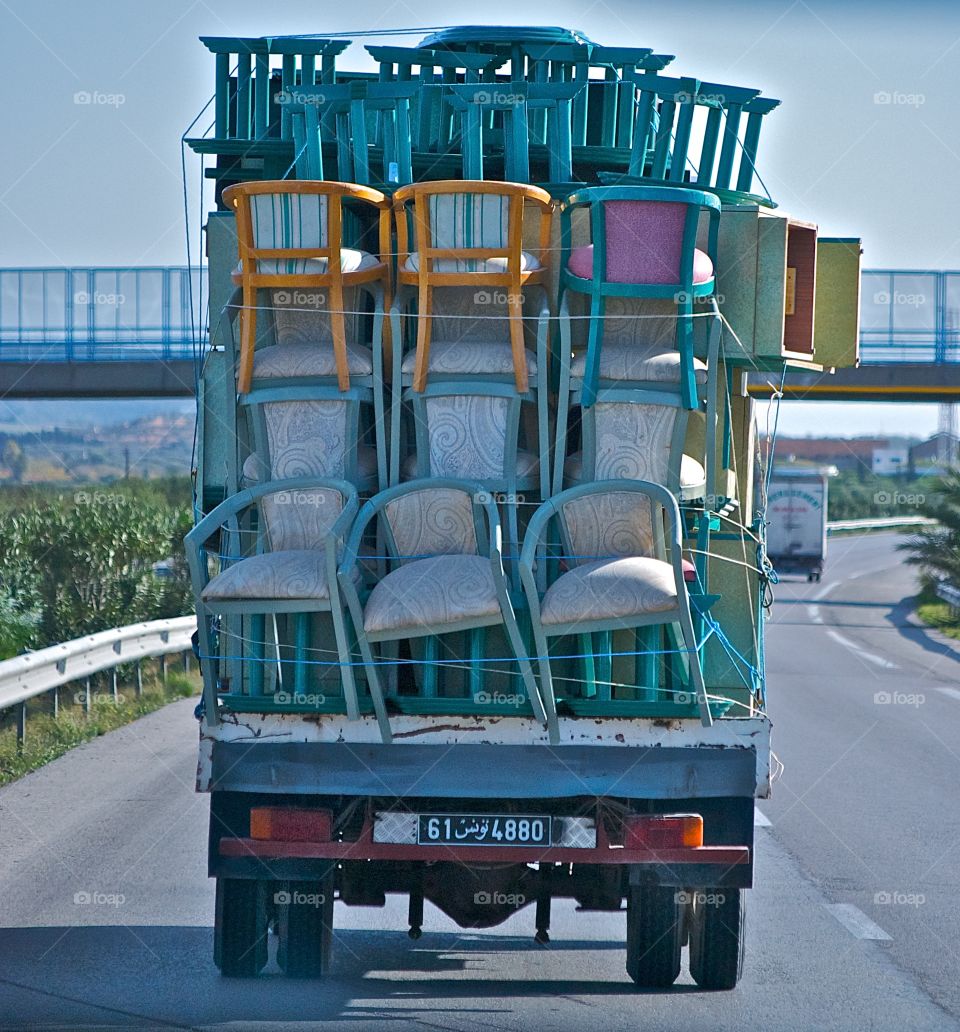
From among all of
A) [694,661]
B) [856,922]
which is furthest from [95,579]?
[694,661]

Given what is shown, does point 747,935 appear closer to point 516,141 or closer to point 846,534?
point 516,141

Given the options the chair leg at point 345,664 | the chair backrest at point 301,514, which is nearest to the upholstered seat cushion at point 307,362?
the chair backrest at point 301,514

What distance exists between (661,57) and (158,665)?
1192 cm

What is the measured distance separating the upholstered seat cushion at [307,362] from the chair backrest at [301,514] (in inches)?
20.9

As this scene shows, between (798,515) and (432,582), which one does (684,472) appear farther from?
(798,515)

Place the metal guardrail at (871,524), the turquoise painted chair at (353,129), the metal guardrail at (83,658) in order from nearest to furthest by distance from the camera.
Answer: the turquoise painted chair at (353,129)
the metal guardrail at (83,658)
the metal guardrail at (871,524)

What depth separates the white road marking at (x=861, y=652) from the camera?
89.6 feet

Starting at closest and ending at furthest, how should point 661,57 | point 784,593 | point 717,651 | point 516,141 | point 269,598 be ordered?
point 269,598 < point 717,651 < point 516,141 < point 661,57 < point 784,593

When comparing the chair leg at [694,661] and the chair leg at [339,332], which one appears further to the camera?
the chair leg at [339,332]

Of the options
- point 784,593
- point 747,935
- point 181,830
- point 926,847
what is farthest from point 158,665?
point 784,593

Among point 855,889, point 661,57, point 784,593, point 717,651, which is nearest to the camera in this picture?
point 717,651

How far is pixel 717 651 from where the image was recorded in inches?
299

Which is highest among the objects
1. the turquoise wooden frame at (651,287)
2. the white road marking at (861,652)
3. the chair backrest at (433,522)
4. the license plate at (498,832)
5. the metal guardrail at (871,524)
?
the turquoise wooden frame at (651,287)

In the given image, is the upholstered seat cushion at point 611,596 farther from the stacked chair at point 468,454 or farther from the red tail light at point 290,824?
the red tail light at point 290,824
